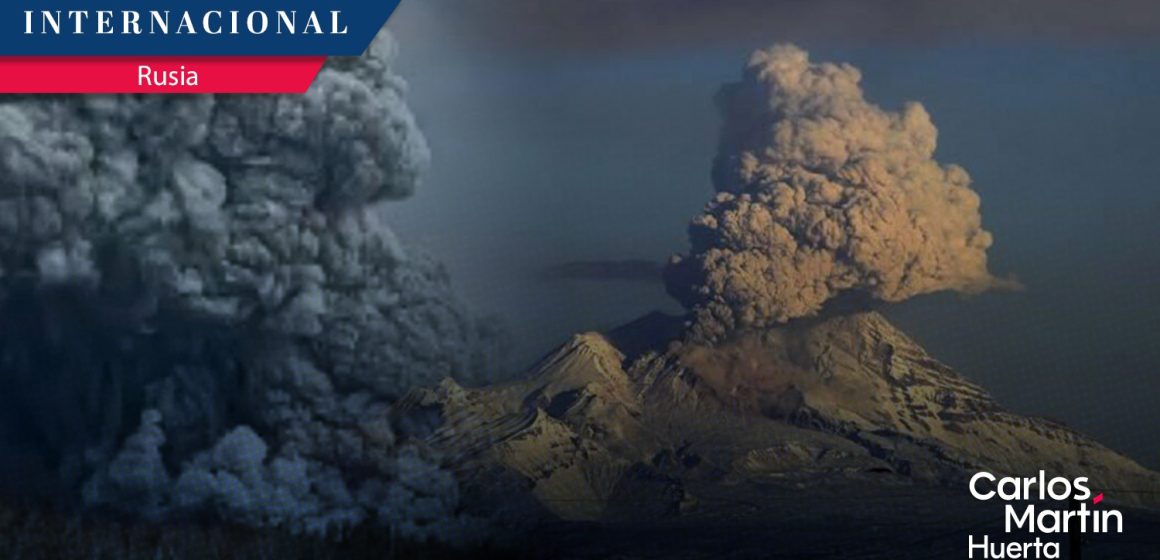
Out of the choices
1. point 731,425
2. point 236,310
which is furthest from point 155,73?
point 731,425

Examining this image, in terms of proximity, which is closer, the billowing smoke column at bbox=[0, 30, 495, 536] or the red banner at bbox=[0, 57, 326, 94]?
the red banner at bbox=[0, 57, 326, 94]

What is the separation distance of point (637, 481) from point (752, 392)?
1.39 m

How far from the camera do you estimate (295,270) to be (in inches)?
653

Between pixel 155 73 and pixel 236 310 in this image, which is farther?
pixel 236 310

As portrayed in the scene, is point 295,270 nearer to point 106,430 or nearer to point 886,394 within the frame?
point 106,430

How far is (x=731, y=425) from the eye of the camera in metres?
17.7

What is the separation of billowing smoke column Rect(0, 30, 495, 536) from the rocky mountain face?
21.2 inches

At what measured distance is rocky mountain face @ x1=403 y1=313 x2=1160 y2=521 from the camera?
16734 millimetres

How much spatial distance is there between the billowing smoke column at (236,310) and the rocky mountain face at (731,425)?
0.54 m

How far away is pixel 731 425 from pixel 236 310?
3.77 metres

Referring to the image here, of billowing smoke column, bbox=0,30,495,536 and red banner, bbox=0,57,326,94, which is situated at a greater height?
red banner, bbox=0,57,326,94

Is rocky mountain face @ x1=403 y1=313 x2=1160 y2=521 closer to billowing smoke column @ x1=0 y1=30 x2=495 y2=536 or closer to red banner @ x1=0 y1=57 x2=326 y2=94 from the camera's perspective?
billowing smoke column @ x1=0 y1=30 x2=495 y2=536

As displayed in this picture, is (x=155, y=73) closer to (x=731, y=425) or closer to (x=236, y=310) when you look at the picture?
(x=236, y=310)

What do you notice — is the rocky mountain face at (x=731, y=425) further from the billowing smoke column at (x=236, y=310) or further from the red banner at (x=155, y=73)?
the red banner at (x=155, y=73)
